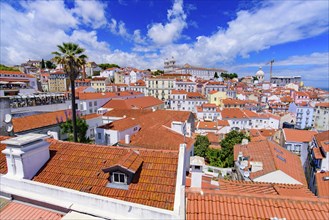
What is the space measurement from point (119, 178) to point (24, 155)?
3.89m

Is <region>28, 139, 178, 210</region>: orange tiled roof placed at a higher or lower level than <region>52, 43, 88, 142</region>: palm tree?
lower

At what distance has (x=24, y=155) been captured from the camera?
7.34 metres

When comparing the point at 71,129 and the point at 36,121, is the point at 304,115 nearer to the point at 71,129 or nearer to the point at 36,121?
the point at 71,129

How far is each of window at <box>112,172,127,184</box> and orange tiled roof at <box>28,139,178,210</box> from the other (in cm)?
31

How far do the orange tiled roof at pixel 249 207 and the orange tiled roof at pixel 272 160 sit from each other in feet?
32.8

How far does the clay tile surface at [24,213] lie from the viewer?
6496mm

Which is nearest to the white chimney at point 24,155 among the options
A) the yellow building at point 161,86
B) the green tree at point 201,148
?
the green tree at point 201,148

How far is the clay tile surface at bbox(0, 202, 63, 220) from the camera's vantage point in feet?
21.3

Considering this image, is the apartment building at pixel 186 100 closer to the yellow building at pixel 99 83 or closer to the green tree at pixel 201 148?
the yellow building at pixel 99 83

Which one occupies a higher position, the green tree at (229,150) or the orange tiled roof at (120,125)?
the orange tiled roof at (120,125)

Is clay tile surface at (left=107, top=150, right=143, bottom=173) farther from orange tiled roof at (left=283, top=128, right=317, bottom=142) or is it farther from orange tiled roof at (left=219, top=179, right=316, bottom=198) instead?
orange tiled roof at (left=283, top=128, right=317, bottom=142)

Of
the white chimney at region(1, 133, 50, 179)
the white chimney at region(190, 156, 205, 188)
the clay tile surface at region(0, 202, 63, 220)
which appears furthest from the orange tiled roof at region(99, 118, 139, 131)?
the clay tile surface at region(0, 202, 63, 220)

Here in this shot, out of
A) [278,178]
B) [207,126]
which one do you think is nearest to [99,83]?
[207,126]

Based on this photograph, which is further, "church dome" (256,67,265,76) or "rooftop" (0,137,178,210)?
"church dome" (256,67,265,76)
